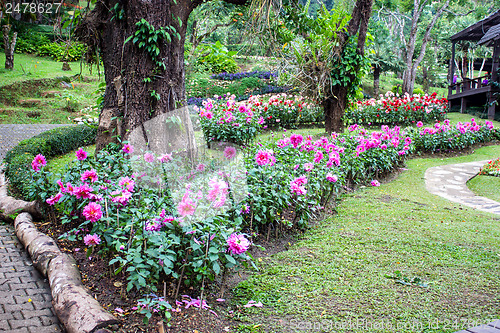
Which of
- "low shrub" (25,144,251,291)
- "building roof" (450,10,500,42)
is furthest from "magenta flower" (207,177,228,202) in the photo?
"building roof" (450,10,500,42)

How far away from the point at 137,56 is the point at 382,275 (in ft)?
11.1

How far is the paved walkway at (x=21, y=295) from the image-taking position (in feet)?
7.41

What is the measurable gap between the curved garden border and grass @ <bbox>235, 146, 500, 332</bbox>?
2.92 ft

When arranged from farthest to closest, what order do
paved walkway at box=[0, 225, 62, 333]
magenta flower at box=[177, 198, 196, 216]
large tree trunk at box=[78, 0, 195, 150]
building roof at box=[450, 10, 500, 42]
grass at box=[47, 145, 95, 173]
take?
building roof at box=[450, 10, 500, 42] → grass at box=[47, 145, 95, 173] → large tree trunk at box=[78, 0, 195, 150] → paved walkway at box=[0, 225, 62, 333] → magenta flower at box=[177, 198, 196, 216]

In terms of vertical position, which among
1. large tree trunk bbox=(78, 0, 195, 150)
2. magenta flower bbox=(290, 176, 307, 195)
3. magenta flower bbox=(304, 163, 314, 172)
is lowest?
magenta flower bbox=(290, 176, 307, 195)

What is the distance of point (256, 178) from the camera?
3350 mm

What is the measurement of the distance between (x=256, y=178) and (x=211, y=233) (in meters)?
1.15

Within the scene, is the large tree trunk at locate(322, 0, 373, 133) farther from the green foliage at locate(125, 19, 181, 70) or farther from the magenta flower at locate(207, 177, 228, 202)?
the magenta flower at locate(207, 177, 228, 202)

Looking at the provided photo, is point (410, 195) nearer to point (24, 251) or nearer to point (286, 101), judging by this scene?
point (24, 251)

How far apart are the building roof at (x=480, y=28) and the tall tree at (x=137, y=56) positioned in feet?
51.4

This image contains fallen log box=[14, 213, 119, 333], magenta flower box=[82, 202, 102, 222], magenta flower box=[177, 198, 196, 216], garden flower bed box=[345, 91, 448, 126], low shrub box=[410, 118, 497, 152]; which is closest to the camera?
fallen log box=[14, 213, 119, 333]

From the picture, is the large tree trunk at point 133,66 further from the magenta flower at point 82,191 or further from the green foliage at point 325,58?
the green foliage at point 325,58

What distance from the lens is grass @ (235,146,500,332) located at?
2.19 metres

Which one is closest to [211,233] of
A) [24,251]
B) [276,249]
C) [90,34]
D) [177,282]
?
[177,282]
